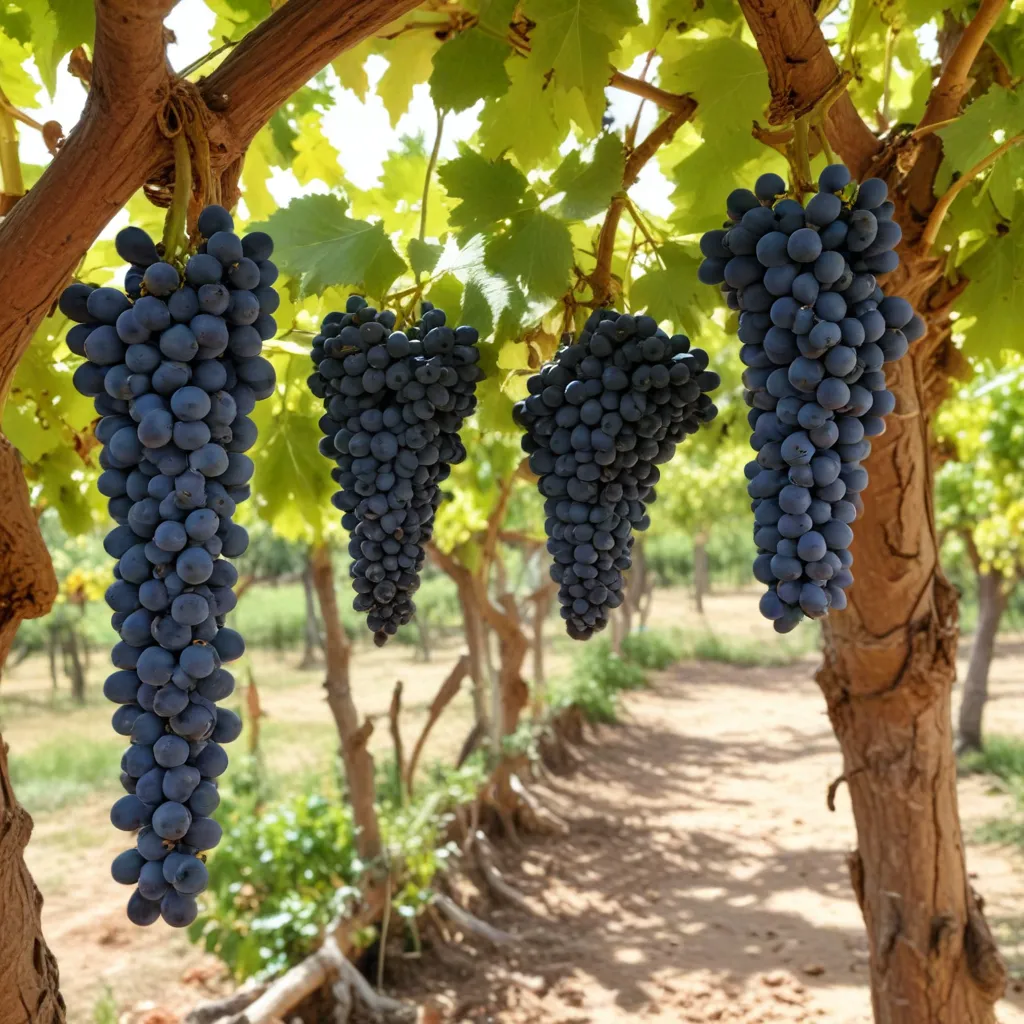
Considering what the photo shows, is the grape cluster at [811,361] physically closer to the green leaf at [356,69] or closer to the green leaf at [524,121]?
the green leaf at [524,121]

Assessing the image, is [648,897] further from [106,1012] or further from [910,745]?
[910,745]

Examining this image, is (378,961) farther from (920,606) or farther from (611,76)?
(611,76)

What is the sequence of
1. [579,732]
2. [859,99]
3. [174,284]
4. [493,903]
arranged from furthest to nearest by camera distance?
[579,732] → [493,903] → [859,99] → [174,284]

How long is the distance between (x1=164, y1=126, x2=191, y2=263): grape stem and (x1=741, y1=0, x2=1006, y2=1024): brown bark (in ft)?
4.81

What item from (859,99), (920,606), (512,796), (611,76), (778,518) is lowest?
(512,796)

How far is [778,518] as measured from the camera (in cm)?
111

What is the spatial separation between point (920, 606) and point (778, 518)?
1.26 meters

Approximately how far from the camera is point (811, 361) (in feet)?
3.74

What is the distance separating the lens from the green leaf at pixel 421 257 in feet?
5.25

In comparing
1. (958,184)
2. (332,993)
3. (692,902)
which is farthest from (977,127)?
(692,902)

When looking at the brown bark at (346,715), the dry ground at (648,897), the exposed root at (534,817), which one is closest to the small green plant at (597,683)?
the dry ground at (648,897)

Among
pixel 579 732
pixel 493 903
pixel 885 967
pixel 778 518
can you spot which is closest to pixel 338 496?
pixel 778 518

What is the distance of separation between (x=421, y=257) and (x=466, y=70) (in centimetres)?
38

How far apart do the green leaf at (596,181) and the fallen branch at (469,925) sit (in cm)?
596
